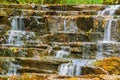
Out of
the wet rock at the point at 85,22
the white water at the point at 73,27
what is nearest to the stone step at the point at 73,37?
the wet rock at the point at 85,22

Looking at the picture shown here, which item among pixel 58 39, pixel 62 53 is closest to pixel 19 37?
pixel 58 39

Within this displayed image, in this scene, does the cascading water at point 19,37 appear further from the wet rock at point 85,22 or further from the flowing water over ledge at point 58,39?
the wet rock at point 85,22

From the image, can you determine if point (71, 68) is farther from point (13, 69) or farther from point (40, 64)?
point (13, 69)

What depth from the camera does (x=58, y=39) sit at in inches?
493

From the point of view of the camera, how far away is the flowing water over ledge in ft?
34.7

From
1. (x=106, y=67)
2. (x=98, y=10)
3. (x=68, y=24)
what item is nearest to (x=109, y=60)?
(x=106, y=67)

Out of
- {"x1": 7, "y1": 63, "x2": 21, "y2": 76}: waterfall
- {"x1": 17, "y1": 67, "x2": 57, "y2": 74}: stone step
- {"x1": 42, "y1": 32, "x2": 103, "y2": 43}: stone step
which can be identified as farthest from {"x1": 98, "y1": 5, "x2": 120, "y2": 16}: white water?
{"x1": 7, "y1": 63, "x2": 21, "y2": 76}: waterfall

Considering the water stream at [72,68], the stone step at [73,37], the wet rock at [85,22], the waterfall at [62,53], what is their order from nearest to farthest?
the water stream at [72,68]
the waterfall at [62,53]
the stone step at [73,37]
the wet rock at [85,22]

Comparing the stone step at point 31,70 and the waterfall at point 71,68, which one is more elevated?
the waterfall at point 71,68

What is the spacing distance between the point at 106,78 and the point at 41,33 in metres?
5.35

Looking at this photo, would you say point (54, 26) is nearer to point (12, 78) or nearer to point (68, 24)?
point (68, 24)

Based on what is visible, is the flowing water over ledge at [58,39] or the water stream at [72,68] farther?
the flowing water over ledge at [58,39]

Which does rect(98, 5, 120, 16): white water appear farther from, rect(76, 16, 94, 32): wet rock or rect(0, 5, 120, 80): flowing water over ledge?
rect(76, 16, 94, 32): wet rock

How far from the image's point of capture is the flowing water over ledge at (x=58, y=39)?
10.6m
